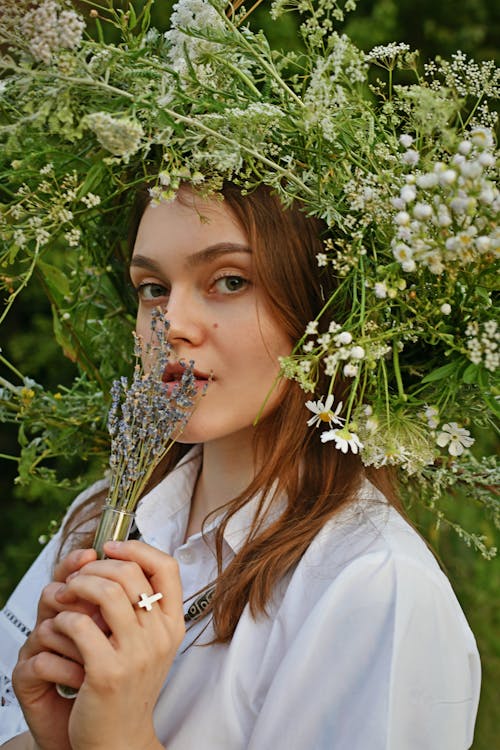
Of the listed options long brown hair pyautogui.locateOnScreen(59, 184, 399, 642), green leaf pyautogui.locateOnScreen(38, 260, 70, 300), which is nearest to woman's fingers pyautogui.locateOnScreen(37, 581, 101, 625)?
long brown hair pyautogui.locateOnScreen(59, 184, 399, 642)

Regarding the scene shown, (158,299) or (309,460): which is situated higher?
(158,299)

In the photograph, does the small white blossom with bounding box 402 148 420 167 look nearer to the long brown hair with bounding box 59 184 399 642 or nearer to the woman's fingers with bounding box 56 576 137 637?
the long brown hair with bounding box 59 184 399 642

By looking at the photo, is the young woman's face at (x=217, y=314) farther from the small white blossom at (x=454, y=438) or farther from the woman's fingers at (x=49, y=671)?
the woman's fingers at (x=49, y=671)

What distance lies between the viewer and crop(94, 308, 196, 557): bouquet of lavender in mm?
1278

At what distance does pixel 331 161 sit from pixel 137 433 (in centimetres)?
54

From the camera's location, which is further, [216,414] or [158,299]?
[158,299]

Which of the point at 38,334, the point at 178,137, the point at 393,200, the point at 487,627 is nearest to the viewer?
the point at 393,200

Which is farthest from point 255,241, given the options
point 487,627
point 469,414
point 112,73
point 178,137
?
point 487,627

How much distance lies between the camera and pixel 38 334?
4.28 metres

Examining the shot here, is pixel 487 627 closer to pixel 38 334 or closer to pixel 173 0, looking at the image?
pixel 38 334

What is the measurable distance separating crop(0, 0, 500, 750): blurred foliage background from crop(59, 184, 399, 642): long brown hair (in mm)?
2101

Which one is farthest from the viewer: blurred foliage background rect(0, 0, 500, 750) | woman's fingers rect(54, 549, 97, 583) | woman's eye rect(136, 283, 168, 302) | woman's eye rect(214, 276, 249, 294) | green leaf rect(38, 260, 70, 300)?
blurred foliage background rect(0, 0, 500, 750)

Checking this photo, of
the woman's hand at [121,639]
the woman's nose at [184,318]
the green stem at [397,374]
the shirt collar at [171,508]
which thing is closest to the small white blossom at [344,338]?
the green stem at [397,374]

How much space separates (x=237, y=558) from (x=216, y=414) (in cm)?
26
